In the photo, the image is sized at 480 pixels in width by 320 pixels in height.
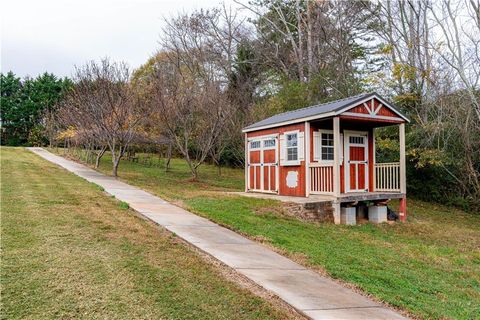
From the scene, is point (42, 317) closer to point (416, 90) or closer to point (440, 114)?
point (440, 114)

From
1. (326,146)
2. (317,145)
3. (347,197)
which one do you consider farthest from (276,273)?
(326,146)

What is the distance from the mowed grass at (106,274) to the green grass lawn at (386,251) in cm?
173

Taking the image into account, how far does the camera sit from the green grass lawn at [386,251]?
4.99 meters

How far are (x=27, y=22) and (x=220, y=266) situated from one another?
7.55 metres

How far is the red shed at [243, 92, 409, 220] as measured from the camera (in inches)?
449

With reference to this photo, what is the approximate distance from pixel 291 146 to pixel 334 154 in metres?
1.69

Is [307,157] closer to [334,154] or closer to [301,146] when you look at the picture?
[301,146]

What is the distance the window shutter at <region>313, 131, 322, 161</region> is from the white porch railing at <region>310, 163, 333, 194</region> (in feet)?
1.13

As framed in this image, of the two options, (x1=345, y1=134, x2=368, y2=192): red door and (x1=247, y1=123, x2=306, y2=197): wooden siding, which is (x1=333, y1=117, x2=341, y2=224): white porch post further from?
(x1=345, y1=134, x2=368, y2=192): red door

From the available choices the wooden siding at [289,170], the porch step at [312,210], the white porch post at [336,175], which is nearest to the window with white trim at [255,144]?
the wooden siding at [289,170]

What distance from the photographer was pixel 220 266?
17.0 ft

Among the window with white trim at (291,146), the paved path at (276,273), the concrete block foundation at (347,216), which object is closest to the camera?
the paved path at (276,273)

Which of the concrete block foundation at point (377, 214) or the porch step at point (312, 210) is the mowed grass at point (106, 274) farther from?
the concrete block foundation at point (377, 214)

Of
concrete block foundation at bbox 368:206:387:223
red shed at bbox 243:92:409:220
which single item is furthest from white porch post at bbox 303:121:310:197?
concrete block foundation at bbox 368:206:387:223
